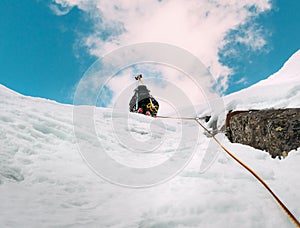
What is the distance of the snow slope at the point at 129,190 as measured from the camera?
1.78 m

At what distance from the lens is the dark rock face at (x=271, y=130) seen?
2.81 meters

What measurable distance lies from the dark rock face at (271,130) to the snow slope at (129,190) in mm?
136

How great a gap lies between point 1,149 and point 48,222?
Answer: 1.51 metres

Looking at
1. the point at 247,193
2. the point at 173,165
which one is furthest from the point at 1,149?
the point at 247,193

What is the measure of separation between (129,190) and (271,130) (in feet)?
6.93

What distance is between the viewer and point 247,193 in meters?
2.16

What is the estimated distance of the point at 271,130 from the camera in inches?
120

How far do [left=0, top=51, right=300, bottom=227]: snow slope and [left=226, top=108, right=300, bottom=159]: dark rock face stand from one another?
0.45 ft

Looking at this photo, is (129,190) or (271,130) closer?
(129,190)

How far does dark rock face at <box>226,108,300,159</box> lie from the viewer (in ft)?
9.21

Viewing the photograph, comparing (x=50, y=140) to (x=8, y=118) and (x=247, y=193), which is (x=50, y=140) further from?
(x=247, y=193)

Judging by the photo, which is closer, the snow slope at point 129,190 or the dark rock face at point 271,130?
the snow slope at point 129,190

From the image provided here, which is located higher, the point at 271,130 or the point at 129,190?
the point at 271,130

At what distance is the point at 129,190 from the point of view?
2.58 metres
